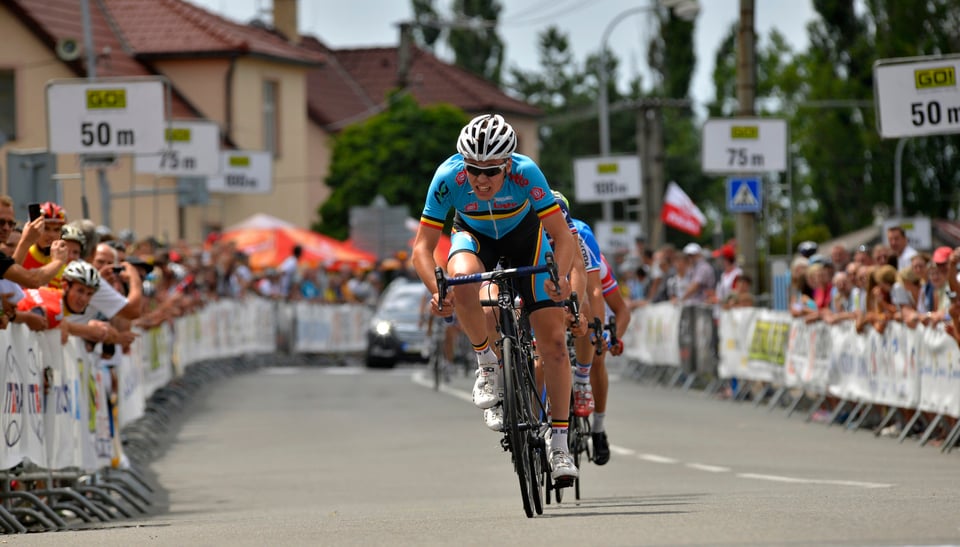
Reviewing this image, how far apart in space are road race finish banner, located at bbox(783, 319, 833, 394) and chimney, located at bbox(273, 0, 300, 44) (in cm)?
5105

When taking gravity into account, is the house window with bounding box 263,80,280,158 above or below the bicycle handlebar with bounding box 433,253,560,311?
above

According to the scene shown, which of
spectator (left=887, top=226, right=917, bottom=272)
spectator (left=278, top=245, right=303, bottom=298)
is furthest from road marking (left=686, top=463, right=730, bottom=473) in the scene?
spectator (left=278, top=245, right=303, bottom=298)

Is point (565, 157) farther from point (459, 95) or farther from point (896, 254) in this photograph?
point (896, 254)

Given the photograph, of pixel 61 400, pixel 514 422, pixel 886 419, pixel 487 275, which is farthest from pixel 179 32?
pixel 514 422

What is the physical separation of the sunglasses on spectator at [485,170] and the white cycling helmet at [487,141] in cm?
7

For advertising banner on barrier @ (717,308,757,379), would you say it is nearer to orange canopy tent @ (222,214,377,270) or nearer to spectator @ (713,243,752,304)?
spectator @ (713,243,752,304)

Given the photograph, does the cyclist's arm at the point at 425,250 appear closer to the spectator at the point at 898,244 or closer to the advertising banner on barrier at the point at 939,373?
the advertising banner on barrier at the point at 939,373

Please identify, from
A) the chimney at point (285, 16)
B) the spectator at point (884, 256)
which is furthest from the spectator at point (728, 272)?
the chimney at point (285, 16)

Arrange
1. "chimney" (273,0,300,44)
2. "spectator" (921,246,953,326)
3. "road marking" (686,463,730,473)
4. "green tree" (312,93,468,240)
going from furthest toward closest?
"chimney" (273,0,300,44), "green tree" (312,93,468,240), "spectator" (921,246,953,326), "road marking" (686,463,730,473)

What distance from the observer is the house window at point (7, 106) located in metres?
49.9

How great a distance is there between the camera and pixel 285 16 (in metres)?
71.9

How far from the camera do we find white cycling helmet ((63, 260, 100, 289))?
45.4ft

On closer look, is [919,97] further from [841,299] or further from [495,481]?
[495,481]

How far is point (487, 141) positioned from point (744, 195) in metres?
17.8
